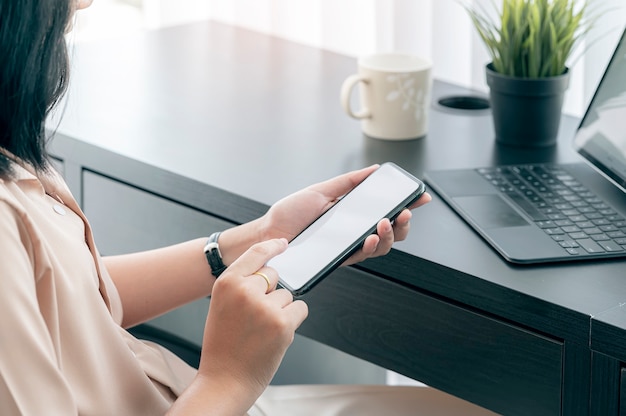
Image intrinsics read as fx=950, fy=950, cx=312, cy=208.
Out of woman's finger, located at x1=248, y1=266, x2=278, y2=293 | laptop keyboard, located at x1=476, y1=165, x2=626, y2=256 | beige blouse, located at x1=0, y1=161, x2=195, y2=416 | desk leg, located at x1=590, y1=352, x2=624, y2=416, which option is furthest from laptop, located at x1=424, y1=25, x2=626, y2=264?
beige blouse, located at x1=0, y1=161, x2=195, y2=416

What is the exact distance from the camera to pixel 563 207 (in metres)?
0.95

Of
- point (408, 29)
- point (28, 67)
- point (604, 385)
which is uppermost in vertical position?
point (28, 67)

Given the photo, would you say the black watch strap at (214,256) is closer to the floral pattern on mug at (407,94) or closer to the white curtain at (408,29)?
the floral pattern on mug at (407,94)

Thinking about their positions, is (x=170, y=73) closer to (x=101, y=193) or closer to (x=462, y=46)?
(x=101, y=193)

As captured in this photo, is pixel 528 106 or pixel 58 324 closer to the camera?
pixel 58 324

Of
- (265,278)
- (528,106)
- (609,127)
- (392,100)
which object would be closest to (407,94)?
(392,100)

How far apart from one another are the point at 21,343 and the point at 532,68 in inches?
28.0

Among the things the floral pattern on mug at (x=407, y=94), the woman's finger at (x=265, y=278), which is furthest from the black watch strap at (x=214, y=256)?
the floral pattern on mug at (x=407, y=94)

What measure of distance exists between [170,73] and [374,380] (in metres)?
0.59

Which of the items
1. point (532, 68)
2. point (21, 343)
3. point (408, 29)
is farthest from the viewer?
point (408, 29)

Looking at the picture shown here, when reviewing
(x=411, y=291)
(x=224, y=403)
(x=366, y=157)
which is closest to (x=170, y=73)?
(x=366, y=157)

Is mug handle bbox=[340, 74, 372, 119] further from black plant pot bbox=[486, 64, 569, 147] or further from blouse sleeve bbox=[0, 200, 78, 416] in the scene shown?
blouse sleeve bbox=[0, 200, 78, 416]

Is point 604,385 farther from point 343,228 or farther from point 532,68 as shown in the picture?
point 532,68

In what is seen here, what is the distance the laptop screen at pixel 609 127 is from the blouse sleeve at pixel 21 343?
60 cm
